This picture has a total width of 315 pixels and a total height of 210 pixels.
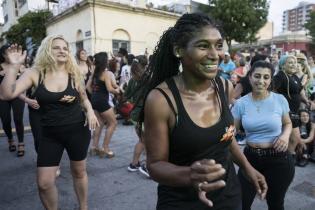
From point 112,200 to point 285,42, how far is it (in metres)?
51.3

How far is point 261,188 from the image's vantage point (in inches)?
79.6

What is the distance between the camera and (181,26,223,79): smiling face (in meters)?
1.55

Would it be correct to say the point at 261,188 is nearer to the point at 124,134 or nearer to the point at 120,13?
the point at 124,134

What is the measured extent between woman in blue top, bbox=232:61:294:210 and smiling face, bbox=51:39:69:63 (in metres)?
1.80

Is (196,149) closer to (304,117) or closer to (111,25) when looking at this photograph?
(304,117)

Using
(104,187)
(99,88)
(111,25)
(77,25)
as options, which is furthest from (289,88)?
(77,25)

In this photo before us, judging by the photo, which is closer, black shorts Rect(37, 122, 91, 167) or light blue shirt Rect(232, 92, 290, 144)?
light blue shirt Rect(232, 92, 290, 144)

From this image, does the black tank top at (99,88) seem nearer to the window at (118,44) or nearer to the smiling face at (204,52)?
the smiling face at (204,52)

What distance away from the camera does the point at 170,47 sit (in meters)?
1.76

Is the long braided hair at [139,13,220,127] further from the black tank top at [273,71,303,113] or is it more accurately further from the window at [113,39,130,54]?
the window at [113,39,130,54]

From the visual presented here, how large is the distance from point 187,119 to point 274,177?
145 cm

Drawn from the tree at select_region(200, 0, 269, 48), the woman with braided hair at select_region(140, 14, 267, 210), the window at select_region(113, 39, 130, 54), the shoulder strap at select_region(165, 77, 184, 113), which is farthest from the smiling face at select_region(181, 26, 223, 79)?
the tree at select_region(200, 0, 269, 48)

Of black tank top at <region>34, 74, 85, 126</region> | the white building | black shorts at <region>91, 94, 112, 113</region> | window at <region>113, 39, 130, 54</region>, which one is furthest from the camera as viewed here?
the white building

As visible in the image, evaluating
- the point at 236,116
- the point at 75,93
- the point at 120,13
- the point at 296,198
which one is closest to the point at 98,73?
the point at 75,93
